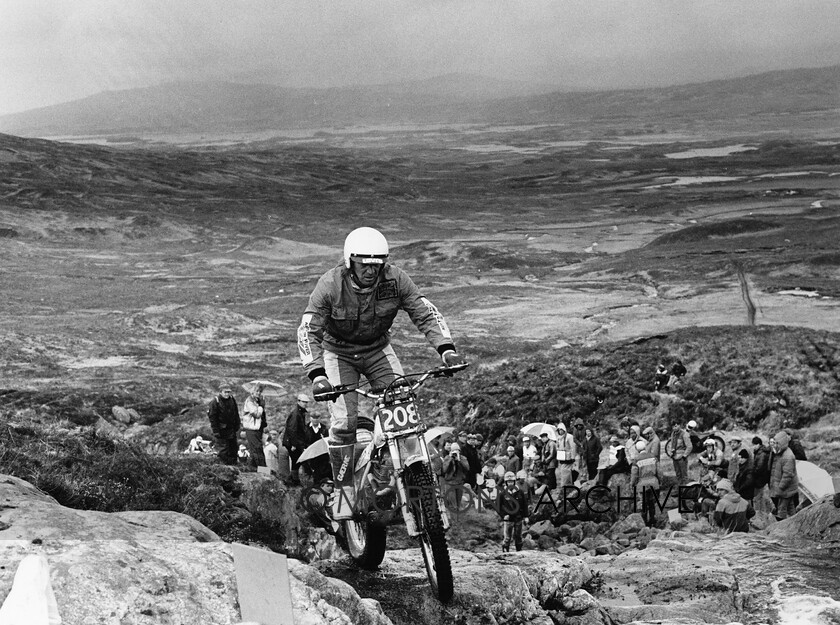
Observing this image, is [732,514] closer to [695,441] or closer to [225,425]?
[695,441]

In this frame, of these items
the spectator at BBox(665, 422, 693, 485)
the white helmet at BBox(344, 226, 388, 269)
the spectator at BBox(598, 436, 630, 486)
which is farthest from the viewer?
the spectator at BBox(665, 422, 693, 485)

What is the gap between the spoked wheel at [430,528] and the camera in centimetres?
616

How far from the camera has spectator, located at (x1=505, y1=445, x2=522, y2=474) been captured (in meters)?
16.0

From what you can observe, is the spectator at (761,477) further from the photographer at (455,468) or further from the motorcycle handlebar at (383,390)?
the motorcycle handlebar at (383,390)

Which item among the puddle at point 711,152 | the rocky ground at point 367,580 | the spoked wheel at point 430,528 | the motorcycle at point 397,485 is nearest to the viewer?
the rocky ground at point 367,580

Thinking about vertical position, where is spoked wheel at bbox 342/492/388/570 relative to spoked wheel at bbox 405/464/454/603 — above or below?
below

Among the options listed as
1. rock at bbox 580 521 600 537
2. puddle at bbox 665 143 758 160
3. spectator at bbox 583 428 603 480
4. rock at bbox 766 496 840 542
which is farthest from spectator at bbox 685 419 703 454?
puddle at bbox 665 143 758 160

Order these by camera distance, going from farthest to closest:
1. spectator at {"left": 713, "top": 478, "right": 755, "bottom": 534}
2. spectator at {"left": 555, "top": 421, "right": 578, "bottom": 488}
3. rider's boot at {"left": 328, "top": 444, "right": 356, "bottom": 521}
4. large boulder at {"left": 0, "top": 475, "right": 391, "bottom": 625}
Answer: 1. spectator at {"left": 555, "top": 421, "right": 578, "bottom": 488}
2. spectator at {"left": 713, "top": 478, "right": 755, "bottom": 534}
3. rider's boot at {"left": 328, "top": 444, "right": 356, "bottom": 521}
4. large boulder at {"left": 0, "top": 475, "right": 391, "bottom": 625}

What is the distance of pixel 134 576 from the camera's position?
454cm

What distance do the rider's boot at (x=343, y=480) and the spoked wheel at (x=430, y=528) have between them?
2.55 feet

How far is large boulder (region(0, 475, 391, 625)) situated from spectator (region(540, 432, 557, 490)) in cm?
1051

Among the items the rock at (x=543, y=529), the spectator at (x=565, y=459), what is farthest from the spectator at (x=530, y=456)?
the rock at (x=543, y=529)

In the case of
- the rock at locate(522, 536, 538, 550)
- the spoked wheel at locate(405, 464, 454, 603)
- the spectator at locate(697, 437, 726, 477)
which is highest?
the spoked wheel at locate(405, 464, 454, 603)

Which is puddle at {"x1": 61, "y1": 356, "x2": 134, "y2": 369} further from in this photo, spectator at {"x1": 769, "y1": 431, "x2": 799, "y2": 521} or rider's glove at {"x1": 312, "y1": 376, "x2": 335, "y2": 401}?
rider's glove at {"x1": 312, "y1": 376, "x2": 335, "y2": 401}
